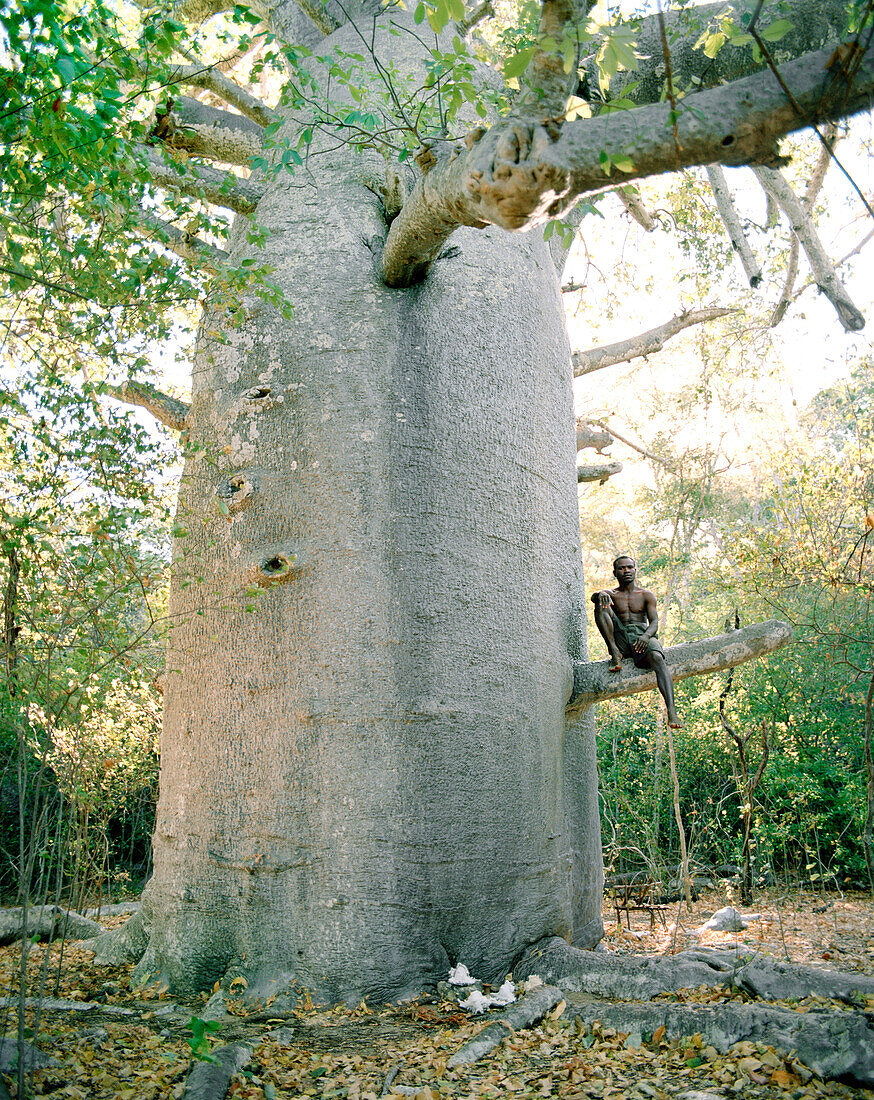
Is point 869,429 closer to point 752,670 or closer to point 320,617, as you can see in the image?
point 752,670

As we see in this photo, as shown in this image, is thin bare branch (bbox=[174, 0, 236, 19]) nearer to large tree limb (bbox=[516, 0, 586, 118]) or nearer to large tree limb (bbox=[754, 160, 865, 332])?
large tree limb (bbox=[754, 160, 865, 332])

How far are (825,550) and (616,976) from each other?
456 cm

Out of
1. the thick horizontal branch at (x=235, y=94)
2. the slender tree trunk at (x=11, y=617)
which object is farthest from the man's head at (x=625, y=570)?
the thick horizontal branch at (x=235, y=94)

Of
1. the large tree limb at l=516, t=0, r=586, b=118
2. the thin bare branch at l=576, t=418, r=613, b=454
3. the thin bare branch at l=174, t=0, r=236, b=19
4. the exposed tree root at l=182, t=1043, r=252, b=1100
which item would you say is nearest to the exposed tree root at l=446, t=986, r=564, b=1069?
the exposed tree root at l=182, t=1043, r=252, b=1100

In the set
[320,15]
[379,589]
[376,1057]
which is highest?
[320,15]

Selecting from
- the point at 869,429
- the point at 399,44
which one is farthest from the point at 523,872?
the point at 869,429

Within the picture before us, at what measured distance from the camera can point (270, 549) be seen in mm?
3303

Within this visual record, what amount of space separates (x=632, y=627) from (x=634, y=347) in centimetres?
271

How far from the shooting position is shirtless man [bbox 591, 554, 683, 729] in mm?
3770

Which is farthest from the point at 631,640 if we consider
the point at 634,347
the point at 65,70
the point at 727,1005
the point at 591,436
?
the point at 65,70

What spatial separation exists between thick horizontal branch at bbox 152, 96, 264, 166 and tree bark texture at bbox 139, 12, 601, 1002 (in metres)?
0.58

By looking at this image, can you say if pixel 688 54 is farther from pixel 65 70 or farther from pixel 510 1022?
pixel 510 1022

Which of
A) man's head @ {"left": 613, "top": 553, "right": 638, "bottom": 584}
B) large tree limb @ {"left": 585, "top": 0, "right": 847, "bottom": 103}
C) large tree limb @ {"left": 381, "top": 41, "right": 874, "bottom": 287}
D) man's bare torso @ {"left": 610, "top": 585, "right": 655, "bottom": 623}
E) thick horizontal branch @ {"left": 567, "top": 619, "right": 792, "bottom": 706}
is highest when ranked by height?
large tree limb @ {"left": 585, "top": 0, "right": 847, "bottom": 103}

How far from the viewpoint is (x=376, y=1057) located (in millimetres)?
2438
